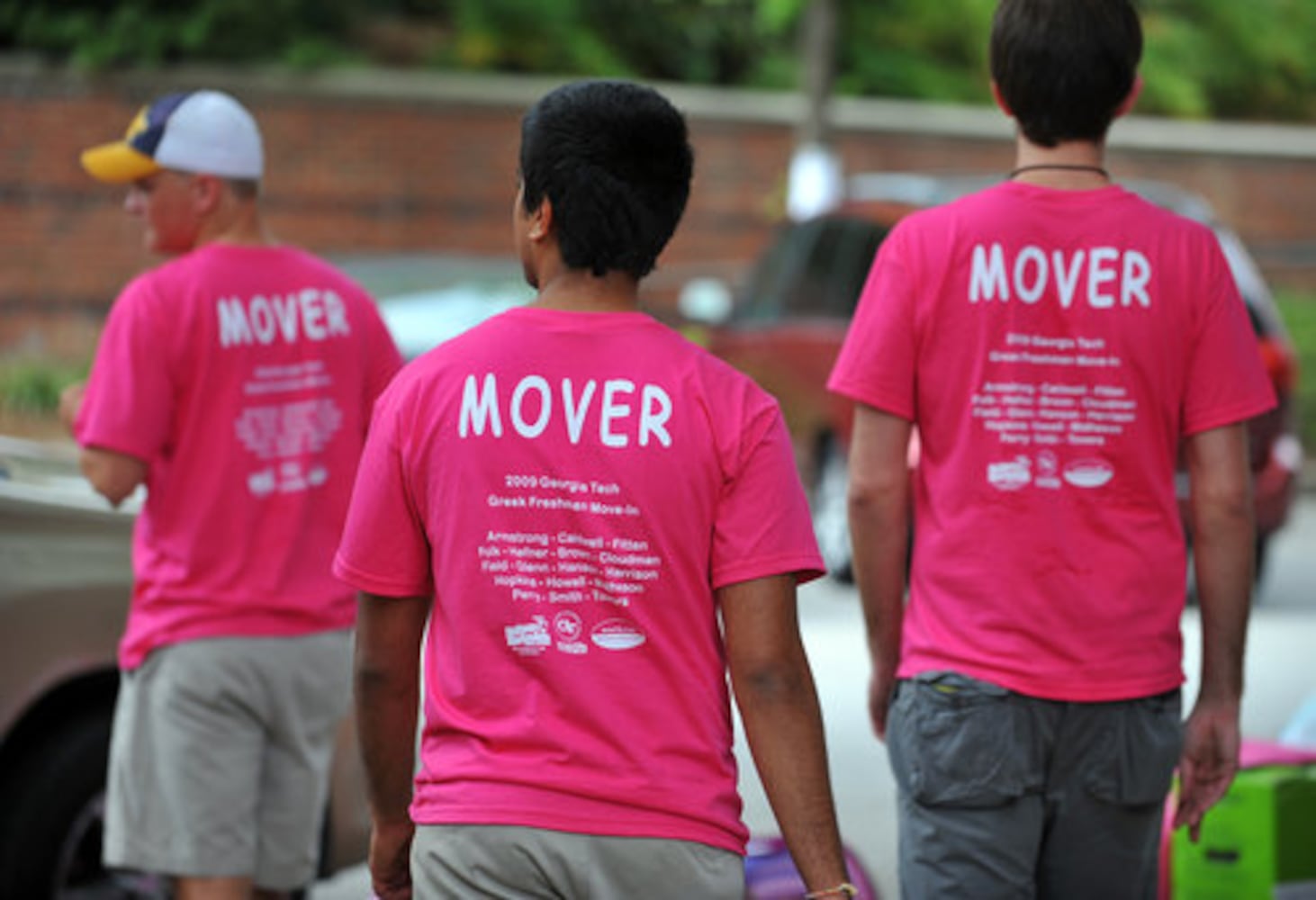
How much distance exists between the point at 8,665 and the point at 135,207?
1.08m

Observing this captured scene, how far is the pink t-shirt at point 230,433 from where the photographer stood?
15.5 feet

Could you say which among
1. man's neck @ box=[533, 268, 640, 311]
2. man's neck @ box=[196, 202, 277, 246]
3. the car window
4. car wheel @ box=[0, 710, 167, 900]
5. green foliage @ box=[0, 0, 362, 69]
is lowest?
car wheel @ box=[0, 710, 167, 900]

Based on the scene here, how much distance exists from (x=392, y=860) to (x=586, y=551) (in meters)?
0.55

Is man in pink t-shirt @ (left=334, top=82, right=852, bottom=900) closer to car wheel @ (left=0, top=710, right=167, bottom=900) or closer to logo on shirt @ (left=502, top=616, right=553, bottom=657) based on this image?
logo on shirt @ (left=502, top=616, right=553, bottom=657)

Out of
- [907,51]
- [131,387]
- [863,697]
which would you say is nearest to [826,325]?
[863,697]

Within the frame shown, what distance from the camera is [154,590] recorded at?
4.82m

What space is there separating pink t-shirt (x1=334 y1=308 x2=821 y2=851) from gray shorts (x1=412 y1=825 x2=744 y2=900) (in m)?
0.02

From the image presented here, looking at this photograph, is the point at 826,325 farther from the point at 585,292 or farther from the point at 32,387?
the point at 585,292

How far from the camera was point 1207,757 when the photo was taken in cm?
399

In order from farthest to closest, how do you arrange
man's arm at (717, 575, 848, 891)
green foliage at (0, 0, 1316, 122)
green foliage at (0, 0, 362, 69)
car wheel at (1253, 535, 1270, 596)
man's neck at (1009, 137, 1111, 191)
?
1. green foliage at (0, 0, 1316, 122)
2. green foliage at (0, 0, 362, 69)
3. car wheel at (1253, 535, 1270, 596)
4. man's neck at (1009, 137, 1111, 191)
5. man's arm at (717, 575, 848, 891)

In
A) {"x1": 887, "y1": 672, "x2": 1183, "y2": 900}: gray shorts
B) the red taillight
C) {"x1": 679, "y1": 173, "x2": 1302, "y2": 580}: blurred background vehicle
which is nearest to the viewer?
{"x1": 887, "y1": 672, "x2": 1183, "y2": 900}: gray shorts

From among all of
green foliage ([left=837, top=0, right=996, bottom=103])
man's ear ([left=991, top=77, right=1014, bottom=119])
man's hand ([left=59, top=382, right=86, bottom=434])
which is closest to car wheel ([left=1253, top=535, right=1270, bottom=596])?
man's hand ([left=59, top=382, right=86, bottom=434])

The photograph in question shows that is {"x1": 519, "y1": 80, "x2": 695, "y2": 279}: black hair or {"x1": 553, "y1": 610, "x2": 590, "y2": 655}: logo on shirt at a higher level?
{"x1": 519, "y1": 80, "x2": 695, "y2": 279}: black hair

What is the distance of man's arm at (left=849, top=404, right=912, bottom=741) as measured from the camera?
3977 millimetres
